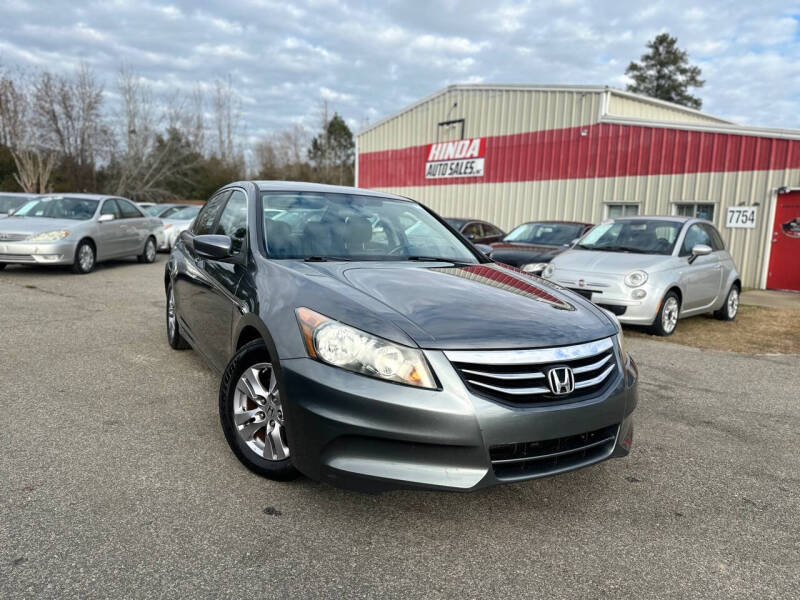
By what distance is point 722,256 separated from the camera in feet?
28.6

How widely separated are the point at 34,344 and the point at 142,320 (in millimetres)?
1425

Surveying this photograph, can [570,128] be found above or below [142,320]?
above

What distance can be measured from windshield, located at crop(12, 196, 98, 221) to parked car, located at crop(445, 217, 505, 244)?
24.6ft

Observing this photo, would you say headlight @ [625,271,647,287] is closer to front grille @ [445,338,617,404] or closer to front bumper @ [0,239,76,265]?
front grille @ [445,338,617,404]

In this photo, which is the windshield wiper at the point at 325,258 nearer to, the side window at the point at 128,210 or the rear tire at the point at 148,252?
the side window at the point at 128,210

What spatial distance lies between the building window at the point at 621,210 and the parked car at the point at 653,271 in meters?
7.35

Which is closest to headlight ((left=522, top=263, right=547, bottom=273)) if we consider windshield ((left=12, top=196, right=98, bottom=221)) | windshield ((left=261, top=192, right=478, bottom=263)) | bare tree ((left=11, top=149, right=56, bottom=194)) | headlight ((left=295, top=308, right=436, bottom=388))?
windshield ((left=261, top=192, right=478, bottom=263))

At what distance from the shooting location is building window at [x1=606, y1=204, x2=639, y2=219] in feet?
52.4

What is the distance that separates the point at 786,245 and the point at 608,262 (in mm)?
8434

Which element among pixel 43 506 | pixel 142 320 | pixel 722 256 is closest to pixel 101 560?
pixel 43 506

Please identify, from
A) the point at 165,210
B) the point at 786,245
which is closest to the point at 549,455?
the point at 786,245

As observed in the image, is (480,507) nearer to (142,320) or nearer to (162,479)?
(162,479)

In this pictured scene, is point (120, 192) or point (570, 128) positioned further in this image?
point (120, 192)

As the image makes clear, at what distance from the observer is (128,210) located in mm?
12664
